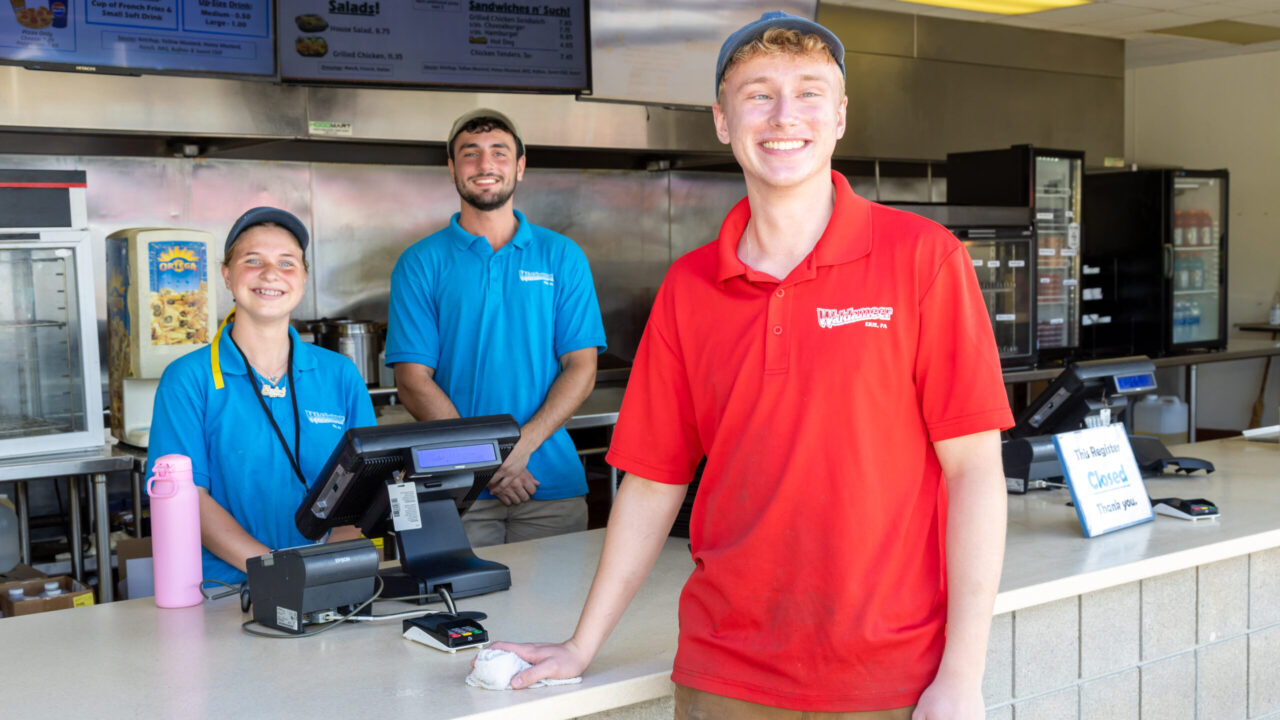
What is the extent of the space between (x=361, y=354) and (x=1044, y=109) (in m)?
4.59

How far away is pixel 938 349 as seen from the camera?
→ 53.5 inches

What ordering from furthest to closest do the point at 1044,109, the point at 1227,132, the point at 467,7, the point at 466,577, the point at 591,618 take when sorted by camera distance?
the point at 1227,132, the point at 1044,109, the point at 467,7, the point at 466,577, the point at 591,618

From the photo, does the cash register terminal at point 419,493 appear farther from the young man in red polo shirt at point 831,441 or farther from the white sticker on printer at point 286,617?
the young man in red polo shirt at point 831,441

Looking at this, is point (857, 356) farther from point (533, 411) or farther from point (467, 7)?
point (467, 7)

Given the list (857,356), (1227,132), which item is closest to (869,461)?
(857,356)

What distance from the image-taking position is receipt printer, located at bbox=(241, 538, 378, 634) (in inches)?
72.4

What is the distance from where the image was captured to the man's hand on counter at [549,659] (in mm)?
1583

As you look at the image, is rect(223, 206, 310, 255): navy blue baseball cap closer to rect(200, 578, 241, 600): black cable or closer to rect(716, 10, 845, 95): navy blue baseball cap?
rect(200, 578, 241, 600): black cable

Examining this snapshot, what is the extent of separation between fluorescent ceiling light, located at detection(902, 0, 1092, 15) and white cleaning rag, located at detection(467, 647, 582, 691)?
5.69 meters

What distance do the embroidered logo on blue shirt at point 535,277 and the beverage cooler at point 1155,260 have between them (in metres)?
5.47

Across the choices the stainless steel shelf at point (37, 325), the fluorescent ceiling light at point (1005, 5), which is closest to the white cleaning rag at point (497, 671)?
the stainless steel shelf at point (37, 325)

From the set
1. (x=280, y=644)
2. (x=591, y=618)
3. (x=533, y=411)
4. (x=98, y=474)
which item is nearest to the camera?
(x=591, y=618)

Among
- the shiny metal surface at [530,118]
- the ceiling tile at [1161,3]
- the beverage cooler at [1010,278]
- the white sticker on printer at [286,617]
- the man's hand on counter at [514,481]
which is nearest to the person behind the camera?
the white sticker on printer at [286,617]

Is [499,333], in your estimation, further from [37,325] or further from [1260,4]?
[1260,4]
